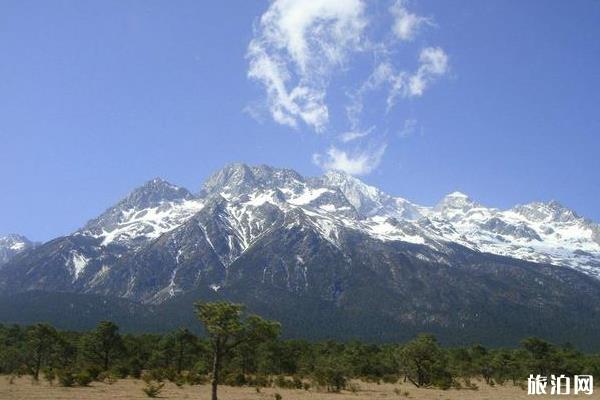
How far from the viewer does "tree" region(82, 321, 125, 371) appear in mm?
105375

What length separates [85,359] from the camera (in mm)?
109375

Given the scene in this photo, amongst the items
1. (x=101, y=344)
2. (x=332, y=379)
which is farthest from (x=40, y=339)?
(x=332, y=379)

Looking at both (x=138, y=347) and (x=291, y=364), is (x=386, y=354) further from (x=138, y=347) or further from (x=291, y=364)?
(x=138, y=347)

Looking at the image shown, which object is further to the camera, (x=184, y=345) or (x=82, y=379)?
(x=184, y=345)

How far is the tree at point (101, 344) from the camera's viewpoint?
105375 millimetres

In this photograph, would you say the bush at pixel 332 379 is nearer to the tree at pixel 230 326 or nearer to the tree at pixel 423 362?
the tree at pixel 423 362

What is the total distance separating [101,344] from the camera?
4163 inches

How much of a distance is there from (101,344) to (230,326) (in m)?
65.6

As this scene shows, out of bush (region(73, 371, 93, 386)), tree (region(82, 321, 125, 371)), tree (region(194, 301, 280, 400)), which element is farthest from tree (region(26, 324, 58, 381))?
tree (region(194, 301, 280, 400))

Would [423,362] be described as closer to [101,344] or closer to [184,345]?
[184,345]

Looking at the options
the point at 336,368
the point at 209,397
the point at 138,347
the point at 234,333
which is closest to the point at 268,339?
the point at 234,333

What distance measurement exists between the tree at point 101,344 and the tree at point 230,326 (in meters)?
60.8

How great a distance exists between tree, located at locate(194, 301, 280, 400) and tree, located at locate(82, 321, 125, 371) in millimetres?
60820

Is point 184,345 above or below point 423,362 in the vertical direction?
below
